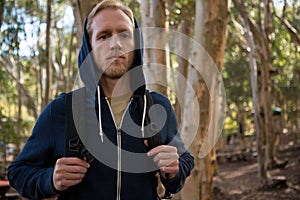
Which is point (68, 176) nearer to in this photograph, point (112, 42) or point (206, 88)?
point (112, 42)

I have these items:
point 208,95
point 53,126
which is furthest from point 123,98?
point 208,95

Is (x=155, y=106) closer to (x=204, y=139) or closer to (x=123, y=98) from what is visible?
(x=123, y=98)

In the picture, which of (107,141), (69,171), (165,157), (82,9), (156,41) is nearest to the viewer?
(69,171)

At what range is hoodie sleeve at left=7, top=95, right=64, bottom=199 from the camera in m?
1.75

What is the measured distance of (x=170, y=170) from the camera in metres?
1.75

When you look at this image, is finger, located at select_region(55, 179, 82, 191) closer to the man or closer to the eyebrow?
the man

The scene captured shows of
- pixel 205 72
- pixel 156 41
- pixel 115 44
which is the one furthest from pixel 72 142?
pixel 156 41

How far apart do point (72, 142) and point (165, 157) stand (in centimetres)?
38

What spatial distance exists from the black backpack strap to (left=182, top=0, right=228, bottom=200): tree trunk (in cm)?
264

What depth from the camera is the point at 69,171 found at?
1611 mm

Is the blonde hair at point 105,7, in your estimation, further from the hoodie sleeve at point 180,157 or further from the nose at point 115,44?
the hoodie sleeve at point 180,157

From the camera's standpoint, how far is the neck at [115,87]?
78.5 inches

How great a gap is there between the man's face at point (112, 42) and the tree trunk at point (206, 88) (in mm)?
2297

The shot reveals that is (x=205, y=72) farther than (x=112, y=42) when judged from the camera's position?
Yes
